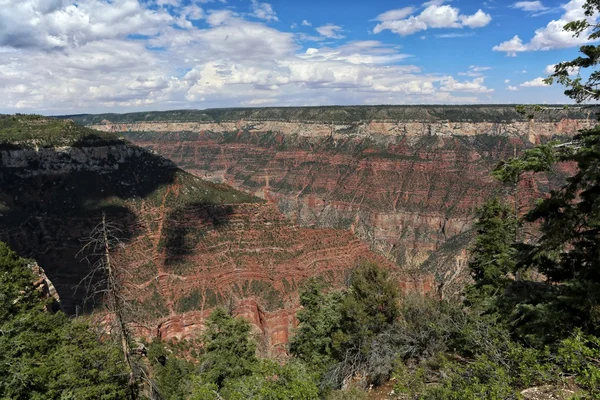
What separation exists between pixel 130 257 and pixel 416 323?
55.6 metres

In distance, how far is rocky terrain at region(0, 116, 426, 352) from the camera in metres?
62.3

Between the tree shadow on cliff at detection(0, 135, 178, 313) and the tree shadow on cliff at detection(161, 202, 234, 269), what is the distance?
261 inches

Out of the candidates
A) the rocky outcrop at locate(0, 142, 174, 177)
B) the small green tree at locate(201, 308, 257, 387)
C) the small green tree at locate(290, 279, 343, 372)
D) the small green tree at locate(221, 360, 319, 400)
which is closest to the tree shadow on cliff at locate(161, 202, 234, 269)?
the rocky outcrop at locate(0, 142, 174, 177)

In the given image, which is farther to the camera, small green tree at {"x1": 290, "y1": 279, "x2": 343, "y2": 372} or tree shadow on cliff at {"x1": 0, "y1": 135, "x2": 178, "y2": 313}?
tree shadow on cliff at {"x1": 0, "y1": 135, "x2": 178, "y2": 313}

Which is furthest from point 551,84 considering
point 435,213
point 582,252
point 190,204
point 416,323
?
point 435,213

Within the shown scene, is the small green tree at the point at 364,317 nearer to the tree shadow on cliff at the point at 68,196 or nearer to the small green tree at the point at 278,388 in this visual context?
the small green tree at the point at 278,388

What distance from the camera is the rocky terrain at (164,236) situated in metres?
62.3

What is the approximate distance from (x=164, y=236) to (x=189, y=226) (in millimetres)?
4613

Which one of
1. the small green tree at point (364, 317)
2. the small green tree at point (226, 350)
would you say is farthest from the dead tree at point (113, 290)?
the small green tree at point (226, 350)

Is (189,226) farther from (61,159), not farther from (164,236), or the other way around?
(61,159)

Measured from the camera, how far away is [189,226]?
73438 mm

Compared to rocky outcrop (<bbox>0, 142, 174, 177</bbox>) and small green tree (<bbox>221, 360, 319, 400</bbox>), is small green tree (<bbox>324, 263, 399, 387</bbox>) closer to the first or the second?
small green tree (<bbox>221, 360, 319, 400</bbox>)

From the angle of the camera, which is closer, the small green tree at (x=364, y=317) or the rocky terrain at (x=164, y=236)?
the small green tree at (x=364, y=317)

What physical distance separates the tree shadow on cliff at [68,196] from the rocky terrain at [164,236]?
19 cm
